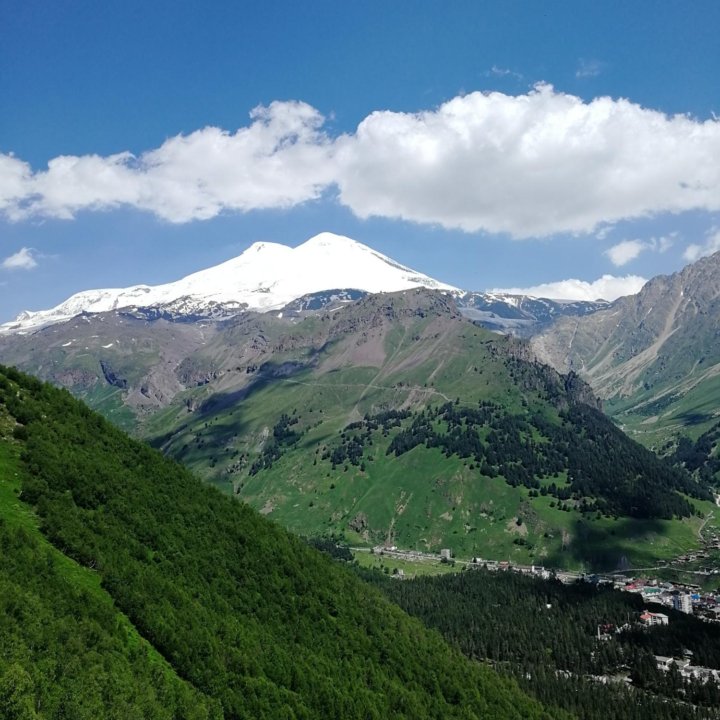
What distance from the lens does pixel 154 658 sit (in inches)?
2712

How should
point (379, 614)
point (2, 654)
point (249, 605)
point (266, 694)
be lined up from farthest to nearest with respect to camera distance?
point (379, 614) < point (249, 605) < point (266, 694) < point (2, 654)

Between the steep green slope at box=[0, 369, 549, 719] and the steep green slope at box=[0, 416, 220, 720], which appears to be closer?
the steep green slope at box=[0, 416, 220, 720]

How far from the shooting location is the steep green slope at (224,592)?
7550 cm

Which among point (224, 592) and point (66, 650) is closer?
point (66, 650)

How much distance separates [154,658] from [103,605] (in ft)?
29.9

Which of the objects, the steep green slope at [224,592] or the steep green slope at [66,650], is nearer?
the steep green slope at [66,650]

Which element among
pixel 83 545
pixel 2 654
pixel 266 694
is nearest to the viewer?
pixel 2 654

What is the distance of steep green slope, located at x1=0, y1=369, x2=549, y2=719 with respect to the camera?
248ft

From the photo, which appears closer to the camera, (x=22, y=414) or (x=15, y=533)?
(x=15, y=533)

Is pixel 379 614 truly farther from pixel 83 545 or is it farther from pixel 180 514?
pixel 83 545

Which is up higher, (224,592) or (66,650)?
(66,650)

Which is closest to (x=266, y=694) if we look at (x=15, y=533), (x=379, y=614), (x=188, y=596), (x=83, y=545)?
(x=188, y=596)

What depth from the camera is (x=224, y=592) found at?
326 ft

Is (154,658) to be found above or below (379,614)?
above
